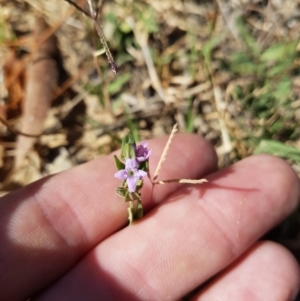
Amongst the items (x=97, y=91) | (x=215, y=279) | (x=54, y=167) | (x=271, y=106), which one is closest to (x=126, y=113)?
(x=97, y=91)

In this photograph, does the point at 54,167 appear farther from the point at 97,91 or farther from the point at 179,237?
the point at 179,237

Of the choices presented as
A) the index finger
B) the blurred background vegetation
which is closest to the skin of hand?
the index finger

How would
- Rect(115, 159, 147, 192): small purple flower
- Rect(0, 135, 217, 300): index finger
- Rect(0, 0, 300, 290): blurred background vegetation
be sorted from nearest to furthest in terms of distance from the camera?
1. Rect(115, 159, 147, 192): small purple flower
2. Rect(0, 135, 217, 300): index finger
3. Rect(0, 0, 300, 290): blurred background vegetation

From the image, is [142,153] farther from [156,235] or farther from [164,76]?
[164,76]

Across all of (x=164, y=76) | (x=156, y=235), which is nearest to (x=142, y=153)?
A: (x=156, y=235)

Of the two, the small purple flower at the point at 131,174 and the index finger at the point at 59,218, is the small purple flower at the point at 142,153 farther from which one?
the index finger at the point at 59,218

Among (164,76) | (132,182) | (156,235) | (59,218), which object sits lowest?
(156,235)

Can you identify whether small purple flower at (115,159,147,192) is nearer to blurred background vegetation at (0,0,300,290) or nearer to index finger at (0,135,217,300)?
index finger at (0,135,217,300)
